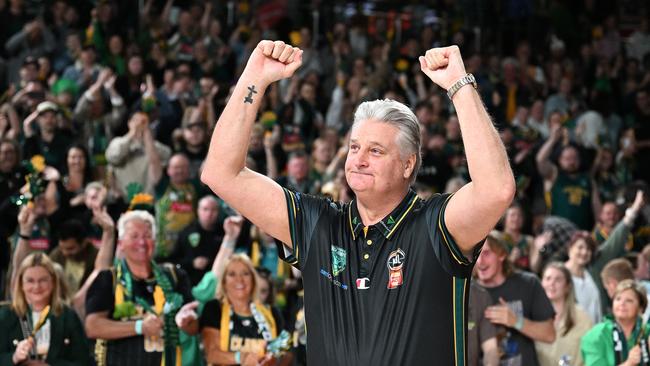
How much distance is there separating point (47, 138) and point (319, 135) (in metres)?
3.82

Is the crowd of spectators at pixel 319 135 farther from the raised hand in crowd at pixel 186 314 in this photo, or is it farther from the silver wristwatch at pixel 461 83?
the silver wristwatch at pixel 461 83

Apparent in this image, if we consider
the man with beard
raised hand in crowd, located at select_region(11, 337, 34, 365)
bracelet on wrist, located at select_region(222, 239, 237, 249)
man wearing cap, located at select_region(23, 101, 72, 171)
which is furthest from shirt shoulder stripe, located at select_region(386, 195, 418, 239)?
the man with beard

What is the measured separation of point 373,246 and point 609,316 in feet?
15.9

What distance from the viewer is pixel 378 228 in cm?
376

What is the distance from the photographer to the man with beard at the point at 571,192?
1270 cm

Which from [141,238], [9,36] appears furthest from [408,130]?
[9,36]

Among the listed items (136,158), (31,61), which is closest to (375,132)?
(136,158)

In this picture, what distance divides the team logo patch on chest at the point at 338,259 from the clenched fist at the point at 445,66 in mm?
621

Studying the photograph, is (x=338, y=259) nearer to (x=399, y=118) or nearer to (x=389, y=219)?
(x=389, y=219)

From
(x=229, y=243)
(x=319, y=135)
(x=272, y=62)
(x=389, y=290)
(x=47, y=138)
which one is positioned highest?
(x=319, y=135)

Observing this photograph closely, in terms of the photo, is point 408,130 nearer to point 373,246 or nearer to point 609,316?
point 373,246

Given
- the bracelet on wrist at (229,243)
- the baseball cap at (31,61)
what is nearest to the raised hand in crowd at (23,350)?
the bracelet on wrist at (229,243)

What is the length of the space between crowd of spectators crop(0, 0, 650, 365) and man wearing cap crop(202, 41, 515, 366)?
313 centimetres

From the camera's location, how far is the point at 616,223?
11.2 m
